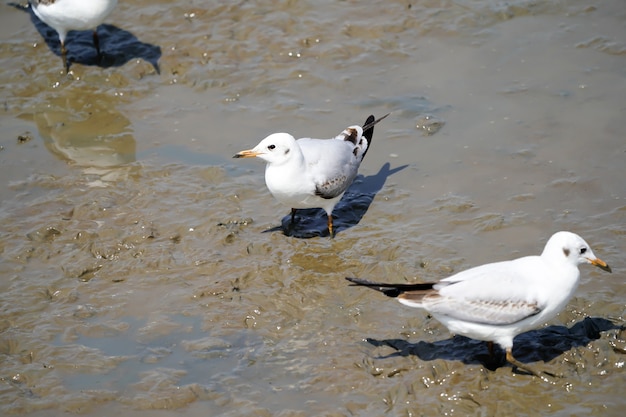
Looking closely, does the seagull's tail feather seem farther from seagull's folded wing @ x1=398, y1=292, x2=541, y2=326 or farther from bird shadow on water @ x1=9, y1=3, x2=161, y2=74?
bird shadow on water @ x1=9, y1=3, x2=161, y2=74

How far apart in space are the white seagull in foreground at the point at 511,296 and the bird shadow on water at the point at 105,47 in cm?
604

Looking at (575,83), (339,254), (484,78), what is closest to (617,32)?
(575,83)

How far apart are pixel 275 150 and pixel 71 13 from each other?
426cm

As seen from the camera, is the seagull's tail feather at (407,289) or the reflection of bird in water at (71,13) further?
the reflection of bird in water at (71,13)

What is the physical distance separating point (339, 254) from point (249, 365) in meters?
1.69

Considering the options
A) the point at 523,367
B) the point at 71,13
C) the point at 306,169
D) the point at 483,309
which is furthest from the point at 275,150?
the point at 71,13

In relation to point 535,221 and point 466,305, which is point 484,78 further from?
point 466,305

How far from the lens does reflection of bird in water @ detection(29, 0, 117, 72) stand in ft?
34.3

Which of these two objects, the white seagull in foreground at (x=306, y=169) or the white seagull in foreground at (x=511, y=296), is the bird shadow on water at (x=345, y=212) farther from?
the white seagull in foreground at (x=511, y=296)

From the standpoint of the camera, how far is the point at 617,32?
1063 centimetres

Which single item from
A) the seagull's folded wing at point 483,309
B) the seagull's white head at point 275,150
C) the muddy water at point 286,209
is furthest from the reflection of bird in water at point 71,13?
the seagull's folded wing at point 483,309

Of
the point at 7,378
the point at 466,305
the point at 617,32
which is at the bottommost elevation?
the point at 7,378

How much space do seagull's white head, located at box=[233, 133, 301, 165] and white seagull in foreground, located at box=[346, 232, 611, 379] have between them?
204 cm

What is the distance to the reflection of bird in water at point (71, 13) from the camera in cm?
1047
